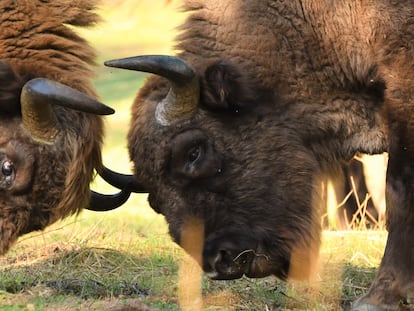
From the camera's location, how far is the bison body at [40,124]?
23.0 ft

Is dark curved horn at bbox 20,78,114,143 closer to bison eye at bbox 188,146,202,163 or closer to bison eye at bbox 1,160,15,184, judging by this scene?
bison eye at bbox 1,160,15,184

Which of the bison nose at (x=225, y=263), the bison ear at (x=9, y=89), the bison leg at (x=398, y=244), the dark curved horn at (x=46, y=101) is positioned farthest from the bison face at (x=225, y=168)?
the bison ear at (x=9, y=89)

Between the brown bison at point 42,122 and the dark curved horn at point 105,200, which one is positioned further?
the dark curved horn at point 105,200

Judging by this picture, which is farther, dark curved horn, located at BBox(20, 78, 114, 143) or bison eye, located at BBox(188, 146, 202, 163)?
bison eye, located at BBox(188, 146, 202, 163)

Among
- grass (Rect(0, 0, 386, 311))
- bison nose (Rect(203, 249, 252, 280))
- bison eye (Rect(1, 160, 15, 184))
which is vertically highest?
bison eye (Rect(1, 160, 15, 184))

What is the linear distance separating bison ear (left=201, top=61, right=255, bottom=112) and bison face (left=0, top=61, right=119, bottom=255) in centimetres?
79

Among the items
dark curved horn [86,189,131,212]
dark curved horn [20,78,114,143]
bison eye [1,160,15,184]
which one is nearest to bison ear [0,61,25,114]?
dark curved horn [20,78,114,143]

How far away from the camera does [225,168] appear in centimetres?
711

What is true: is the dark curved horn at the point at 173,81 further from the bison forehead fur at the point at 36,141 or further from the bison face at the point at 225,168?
the bison forehead fur at the point at 36,141

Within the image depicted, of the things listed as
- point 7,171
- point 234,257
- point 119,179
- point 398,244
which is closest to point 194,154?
point 234,257

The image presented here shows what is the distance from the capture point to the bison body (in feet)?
23.0

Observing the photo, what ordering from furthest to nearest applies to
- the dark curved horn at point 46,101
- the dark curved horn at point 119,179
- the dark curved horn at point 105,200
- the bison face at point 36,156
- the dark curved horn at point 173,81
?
the dark curved horn at point 105,200 < the dark curved horn at point 119,179 < the bison face at point 36,156 < the dark curved horn at point 46,101 < the dark curved horn at point 173,81

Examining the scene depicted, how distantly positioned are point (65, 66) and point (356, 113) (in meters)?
2.06

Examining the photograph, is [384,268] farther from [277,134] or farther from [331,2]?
[331,2]
